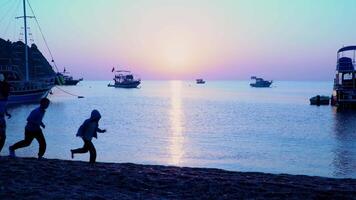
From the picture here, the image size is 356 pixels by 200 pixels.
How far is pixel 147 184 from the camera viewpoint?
8.80m

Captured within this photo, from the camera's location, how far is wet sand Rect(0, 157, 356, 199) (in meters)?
7.95

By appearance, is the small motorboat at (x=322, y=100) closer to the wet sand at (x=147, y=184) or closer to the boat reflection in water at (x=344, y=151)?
the boat reflection in water at (x=344, y=151)

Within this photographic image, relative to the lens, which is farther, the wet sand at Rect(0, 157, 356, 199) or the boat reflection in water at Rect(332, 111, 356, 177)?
the boat reflection in water at Rect(332, 111, 356, 177)

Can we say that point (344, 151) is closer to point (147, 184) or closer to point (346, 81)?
point (147, 184)

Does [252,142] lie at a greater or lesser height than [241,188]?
lesser

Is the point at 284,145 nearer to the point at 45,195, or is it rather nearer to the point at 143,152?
the point at 143,152

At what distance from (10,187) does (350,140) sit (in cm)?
2580

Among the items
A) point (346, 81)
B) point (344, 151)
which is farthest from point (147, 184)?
point (346, 81)

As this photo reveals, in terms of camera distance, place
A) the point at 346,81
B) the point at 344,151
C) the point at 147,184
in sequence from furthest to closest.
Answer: the point at 346,81
the point at 344,151
the point at 147,184

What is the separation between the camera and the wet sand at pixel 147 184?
26.1 feet

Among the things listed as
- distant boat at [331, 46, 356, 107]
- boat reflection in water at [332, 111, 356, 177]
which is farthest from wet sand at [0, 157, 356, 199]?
distant boat at [331, 46, 356, 107]

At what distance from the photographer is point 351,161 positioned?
2034 centimetres

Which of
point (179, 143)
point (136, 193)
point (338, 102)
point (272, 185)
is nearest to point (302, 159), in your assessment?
point (179, 143)

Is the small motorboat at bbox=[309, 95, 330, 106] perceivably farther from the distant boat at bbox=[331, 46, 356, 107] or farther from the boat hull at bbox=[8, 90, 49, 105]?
the boat hull at bbox=[8, 90, 49, 105]
